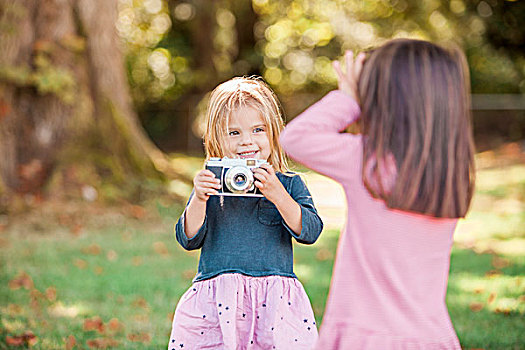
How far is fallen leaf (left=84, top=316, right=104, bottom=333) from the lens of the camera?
4.30 m

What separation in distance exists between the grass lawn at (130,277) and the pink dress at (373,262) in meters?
2.26

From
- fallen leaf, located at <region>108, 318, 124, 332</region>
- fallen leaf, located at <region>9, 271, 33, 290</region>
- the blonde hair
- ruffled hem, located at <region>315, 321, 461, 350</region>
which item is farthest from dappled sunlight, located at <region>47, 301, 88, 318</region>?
ruffled hem, located at <region>315, 321, 461, 350</region>

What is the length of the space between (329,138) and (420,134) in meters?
0.25

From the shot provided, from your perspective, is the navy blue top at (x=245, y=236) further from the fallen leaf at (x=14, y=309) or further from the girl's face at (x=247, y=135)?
the fallen leaf at (x=14, y=309)

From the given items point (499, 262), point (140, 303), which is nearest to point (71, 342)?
point (140, 303)

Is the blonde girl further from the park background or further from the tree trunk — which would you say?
the tree trunk

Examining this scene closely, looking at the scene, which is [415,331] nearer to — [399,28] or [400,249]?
[400,249]

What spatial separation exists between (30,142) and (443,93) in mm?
6625

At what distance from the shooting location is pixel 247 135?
104 inches

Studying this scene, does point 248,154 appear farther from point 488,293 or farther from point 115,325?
point 488,293

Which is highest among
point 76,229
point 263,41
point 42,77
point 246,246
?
point 263,41

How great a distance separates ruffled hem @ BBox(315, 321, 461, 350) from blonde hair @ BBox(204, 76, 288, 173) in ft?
2.82

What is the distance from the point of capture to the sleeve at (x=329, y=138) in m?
1.97

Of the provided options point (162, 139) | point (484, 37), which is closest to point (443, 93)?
point (484, 37)
